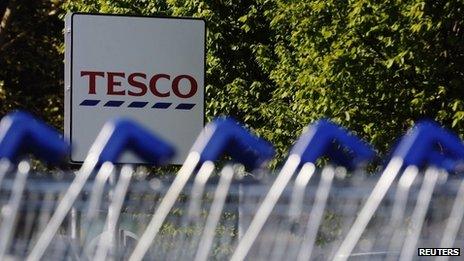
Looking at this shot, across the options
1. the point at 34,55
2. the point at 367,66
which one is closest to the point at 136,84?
the point at 367,66

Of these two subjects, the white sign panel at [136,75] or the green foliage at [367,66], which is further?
the green foliage at [367,66]

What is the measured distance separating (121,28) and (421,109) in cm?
459

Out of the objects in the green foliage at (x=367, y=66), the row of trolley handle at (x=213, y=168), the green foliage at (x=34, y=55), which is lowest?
the green foliage at (x=34, y=55)

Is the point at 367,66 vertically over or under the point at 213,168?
under

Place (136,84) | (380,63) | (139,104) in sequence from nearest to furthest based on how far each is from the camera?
(139,104), (136,84), (380,63)

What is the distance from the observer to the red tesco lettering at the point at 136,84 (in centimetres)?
1300

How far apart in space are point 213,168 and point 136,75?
551 centimetres

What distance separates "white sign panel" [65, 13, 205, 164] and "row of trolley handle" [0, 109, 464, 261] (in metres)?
4.87

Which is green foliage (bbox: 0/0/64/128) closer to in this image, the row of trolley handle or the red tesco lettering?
the red tesco lettering

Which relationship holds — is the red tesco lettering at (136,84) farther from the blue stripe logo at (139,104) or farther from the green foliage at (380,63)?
the green foliage at (380,63)

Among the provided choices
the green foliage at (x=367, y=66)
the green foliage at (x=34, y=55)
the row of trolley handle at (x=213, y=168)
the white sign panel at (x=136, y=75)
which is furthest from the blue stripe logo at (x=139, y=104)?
the green foliage at (x=34, y=55)

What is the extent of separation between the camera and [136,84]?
42.8ft

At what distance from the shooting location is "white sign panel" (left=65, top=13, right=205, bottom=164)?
12953 millimetres

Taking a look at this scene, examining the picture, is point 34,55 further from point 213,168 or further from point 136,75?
point 213,168
